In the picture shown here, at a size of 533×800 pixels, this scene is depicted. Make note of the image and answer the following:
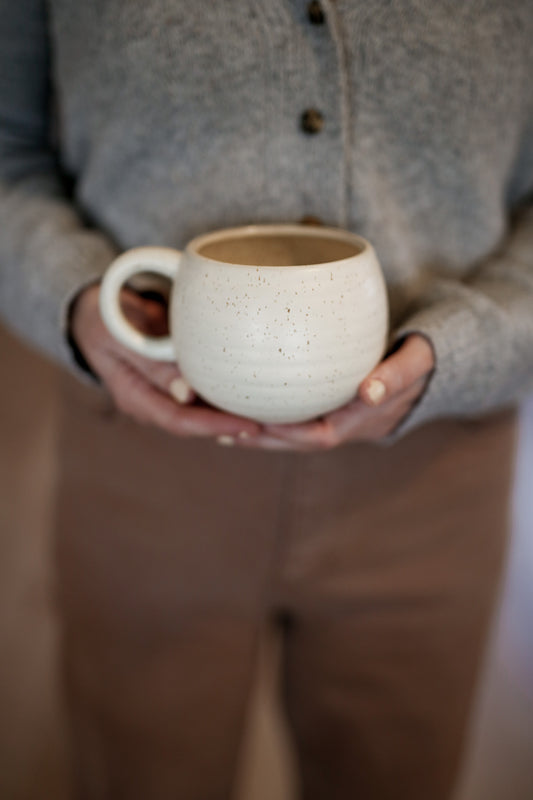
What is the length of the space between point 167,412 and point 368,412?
152 mm

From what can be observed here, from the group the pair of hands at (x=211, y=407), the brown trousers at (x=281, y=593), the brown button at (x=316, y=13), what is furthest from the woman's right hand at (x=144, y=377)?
the brown button at (x=316, y=13)

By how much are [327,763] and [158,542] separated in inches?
14.0

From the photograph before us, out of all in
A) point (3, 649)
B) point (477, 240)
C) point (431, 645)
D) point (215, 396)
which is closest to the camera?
point (215, 396)

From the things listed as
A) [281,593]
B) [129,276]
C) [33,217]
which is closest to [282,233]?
[129,276]

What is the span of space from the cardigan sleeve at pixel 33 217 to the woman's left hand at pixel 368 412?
→ 0.69 feet

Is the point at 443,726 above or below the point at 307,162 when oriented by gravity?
below

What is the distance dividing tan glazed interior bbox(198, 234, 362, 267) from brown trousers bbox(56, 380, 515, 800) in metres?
0.21

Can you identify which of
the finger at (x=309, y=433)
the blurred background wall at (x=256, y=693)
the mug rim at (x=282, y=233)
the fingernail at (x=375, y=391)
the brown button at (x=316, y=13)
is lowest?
the blurred background wall at (x=256, y=693)

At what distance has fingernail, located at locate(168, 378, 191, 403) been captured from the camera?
0.49 m

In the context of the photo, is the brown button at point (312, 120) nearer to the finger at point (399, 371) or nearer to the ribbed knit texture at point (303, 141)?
the ribbed knit texture at point (303, 141)

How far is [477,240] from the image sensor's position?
1.99ft

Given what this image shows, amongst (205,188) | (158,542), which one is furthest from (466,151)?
(158,542)

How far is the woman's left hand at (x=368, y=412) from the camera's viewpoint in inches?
18.1

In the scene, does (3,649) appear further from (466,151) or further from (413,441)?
(466,151)
